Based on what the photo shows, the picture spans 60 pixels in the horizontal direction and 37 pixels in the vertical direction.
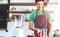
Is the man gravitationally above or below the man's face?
below

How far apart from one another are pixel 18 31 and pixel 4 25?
0.15 m

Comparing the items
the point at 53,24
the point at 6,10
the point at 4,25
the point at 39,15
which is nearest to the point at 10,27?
the point at 4,25

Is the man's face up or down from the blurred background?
up

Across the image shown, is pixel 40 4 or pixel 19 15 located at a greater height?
pixel 40 4

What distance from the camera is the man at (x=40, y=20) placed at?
1.09 metres

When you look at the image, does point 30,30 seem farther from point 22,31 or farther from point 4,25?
point 4,25

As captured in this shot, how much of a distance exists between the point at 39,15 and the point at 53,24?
157 millimetres

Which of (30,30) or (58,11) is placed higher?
(58,11)

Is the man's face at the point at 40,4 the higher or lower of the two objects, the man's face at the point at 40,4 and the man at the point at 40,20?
the higher

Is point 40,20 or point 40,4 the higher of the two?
point 40,4

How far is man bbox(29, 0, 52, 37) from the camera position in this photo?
3.59 feet

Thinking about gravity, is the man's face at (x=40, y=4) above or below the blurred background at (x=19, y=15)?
above

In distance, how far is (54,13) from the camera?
110cm

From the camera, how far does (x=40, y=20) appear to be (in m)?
1.10
